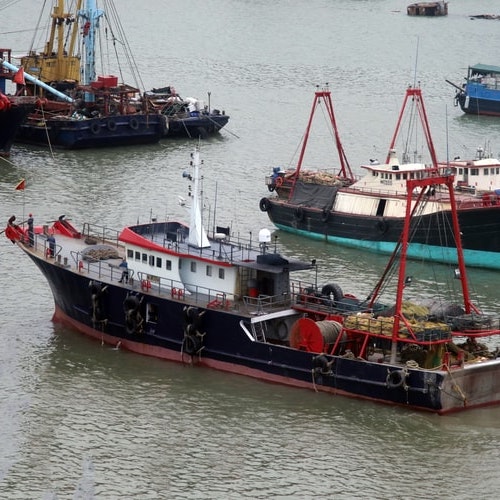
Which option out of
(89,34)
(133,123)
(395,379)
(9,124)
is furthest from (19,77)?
(395,379)

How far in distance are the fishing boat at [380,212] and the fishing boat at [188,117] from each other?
16569mm

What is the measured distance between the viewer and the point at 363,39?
118 meters

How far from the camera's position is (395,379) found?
36.5 meters

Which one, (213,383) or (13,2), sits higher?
(13,2)


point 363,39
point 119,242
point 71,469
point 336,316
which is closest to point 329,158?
point 119,242

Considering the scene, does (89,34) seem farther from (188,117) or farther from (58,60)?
(188,117)

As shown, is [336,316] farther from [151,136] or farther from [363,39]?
[363,39]

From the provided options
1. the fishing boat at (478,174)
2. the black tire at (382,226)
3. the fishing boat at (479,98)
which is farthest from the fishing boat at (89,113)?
the black tire at (382,226)

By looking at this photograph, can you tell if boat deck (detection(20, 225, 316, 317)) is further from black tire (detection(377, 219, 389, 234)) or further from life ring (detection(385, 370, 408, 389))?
black tire (detection(377, 219, 389, 234))

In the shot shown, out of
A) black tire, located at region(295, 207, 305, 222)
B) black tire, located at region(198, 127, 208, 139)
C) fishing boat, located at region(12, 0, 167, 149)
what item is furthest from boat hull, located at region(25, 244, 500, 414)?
black tire, located at region(198, 127, 208, 139)

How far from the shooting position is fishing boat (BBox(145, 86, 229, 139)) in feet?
245

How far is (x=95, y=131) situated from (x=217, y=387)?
113 feet

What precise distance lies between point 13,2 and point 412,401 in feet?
325

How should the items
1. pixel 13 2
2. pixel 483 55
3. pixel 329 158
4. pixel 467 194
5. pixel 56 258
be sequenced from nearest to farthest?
pixel 56 258 < pixel 467 194 < pixel 329 158 < pixel 483 55 < pixel 13 2
